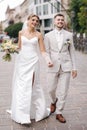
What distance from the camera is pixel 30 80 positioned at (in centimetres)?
711

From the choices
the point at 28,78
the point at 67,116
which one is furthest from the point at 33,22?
the point at 67,116

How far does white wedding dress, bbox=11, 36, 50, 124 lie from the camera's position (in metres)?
7.05

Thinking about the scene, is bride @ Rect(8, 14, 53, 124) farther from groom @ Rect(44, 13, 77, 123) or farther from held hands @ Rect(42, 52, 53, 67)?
groom @ Rect(44, 13, 77, 123)

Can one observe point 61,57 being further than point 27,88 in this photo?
Yes

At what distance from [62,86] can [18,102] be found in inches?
31.2

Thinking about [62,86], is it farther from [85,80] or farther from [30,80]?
[85,80]

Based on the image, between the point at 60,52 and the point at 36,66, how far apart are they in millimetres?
470

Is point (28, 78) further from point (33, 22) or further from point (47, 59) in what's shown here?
point (33, 22)

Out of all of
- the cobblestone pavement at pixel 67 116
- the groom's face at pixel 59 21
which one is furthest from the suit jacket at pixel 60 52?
the cobblestone pavement at pixel 67 116

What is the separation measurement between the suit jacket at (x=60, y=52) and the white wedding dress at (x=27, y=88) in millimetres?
241

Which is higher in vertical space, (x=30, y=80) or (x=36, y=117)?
(x=30, y=80)

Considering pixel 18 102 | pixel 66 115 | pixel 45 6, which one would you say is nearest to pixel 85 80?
pixel 66 115

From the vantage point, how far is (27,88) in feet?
23.3

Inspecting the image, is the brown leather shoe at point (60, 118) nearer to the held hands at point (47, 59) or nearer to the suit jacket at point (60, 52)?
the suit jacket at point (60, 52)
